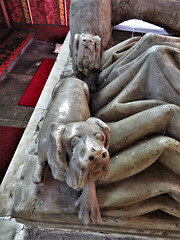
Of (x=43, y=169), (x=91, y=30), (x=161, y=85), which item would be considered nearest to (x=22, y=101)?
(x=91, y=30)

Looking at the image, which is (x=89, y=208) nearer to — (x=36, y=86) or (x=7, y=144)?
(x=7, y=144)

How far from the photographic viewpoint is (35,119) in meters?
2.20

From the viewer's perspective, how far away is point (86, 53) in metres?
1.74

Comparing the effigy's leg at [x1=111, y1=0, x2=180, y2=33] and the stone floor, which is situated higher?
the effigy's leg at [x1=111, y1=0, x2=180, y2=33]

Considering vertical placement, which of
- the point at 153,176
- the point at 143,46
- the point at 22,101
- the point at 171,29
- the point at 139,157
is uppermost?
the point at 143,46

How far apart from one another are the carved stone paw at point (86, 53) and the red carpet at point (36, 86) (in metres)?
1.57

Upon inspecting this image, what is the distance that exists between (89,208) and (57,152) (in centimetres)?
43

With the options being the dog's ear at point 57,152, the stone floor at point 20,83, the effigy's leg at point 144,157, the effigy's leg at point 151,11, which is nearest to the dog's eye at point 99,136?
the dog's ear at point 57,152

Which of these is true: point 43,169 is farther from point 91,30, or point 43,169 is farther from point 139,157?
point 91,30

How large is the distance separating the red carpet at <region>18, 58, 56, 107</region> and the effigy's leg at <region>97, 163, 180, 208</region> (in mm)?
2250

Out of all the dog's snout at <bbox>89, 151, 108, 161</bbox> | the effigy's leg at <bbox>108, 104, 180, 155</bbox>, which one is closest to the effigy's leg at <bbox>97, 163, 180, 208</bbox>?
the effigy's leg at <bbox>108, 104, 180, 155</bbox>

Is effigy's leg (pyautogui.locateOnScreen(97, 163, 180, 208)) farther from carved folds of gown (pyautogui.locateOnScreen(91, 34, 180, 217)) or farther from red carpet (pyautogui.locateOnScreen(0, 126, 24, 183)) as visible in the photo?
red carpet (pyautogui.locateOnScreen(0, 126, 24, 183))

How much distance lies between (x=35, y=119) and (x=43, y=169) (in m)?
1.02

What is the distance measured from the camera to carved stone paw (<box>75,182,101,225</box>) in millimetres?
1133
